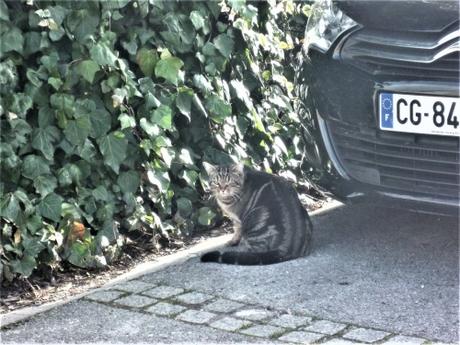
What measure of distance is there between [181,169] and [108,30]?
35.7 inches

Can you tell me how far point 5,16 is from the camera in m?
4.65

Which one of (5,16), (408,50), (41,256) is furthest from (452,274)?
(5,16)

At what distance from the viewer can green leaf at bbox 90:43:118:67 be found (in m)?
4.90

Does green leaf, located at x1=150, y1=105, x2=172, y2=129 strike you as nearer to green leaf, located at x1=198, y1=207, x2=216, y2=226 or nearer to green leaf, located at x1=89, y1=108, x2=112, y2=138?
green leaf, located at x1=89, y1=108, x2=112, y2=138

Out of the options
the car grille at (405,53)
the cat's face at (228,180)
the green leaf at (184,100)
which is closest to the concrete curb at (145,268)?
the cat's face at (228,180)

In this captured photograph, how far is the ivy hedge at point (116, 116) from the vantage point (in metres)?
4.80

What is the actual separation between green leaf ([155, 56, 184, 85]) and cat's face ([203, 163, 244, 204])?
1.99ft

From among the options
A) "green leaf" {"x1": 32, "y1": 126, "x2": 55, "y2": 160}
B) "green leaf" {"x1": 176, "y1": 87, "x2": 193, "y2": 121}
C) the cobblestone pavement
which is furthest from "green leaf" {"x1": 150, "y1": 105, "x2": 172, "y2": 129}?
the cobblestone pavement

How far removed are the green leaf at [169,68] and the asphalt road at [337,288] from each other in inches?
37.1

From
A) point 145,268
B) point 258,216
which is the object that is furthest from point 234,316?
point 258,216

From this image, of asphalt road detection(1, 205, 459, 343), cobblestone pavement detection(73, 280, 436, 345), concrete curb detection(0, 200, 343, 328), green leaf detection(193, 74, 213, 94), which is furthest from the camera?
green leaf detection(193, 74, 213, 94)

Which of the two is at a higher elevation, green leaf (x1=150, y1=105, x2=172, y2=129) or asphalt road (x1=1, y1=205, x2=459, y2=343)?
green leaf (x1=150, y1=105, x2=172, y2=129)

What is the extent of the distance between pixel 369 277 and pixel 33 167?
5.44 feet

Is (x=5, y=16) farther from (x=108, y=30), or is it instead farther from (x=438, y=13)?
(x=438, y=13)
